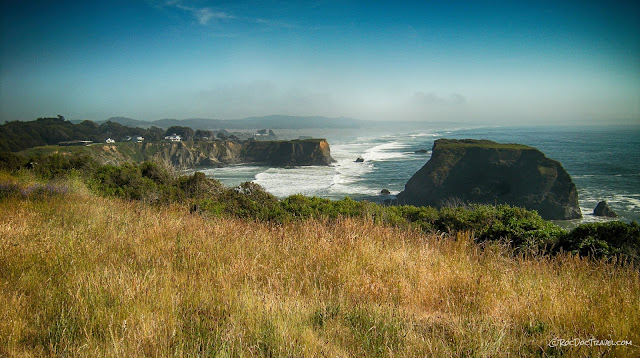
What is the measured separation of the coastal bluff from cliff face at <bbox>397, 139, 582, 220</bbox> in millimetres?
38765

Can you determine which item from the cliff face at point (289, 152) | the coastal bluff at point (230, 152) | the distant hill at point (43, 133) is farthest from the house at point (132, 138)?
the cliff face at point (289, 152)

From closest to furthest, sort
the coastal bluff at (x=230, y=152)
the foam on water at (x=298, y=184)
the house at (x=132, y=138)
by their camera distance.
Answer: the foam on water at (x=298, y=184)
the coastal bluff at (x=230, y=152)
the house at (x=132, y=138)

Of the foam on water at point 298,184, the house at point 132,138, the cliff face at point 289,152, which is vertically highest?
the house at point 132,138

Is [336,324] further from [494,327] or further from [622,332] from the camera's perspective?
[622,332]

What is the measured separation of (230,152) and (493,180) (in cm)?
7544

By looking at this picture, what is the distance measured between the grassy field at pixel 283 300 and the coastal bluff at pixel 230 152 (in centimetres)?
8089

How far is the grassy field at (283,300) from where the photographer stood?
2.56 meters

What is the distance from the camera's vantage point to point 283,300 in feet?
10.7

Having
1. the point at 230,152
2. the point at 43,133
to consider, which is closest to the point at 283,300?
the point at 43,133

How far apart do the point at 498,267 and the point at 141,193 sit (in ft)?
36.1

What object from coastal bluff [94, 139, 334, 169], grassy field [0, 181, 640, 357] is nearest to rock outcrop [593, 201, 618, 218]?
grassy field [0, 181, 640, 357]

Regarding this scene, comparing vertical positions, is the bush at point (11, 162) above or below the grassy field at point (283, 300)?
above

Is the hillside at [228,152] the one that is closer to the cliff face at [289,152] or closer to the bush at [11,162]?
the cliff face at [289,152]

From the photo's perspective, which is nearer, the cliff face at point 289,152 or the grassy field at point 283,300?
the grassy field at point 283,300
